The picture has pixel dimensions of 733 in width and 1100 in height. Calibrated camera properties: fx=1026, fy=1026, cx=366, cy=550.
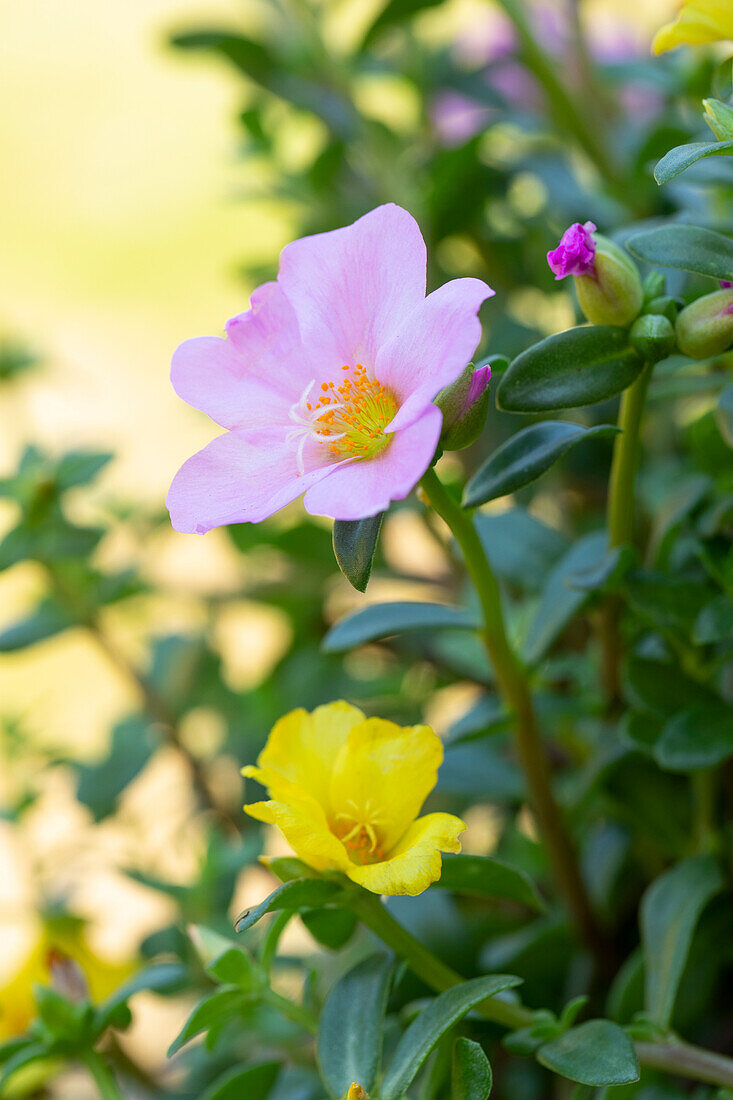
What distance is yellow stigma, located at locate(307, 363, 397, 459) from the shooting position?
31 centimetres

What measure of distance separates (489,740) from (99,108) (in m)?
1.67

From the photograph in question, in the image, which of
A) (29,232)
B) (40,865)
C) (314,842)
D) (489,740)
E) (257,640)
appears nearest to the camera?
(314,842)

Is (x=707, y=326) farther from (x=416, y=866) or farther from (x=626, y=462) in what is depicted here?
(x=416, y=866)

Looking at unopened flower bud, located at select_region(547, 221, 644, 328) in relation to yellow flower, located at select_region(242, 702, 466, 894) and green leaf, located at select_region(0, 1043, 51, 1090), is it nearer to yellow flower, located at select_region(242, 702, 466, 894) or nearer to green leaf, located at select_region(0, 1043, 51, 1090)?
yellow flower, located at select_region(242, 702, 466, 894)

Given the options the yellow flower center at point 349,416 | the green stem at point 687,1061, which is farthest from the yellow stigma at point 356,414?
the green stem at point 687,1061

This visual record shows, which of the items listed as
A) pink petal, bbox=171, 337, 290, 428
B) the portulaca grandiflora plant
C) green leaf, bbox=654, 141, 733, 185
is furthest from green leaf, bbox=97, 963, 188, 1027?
green leaf, bbox=654, 141, 733, 185

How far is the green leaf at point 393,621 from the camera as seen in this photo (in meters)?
0.38

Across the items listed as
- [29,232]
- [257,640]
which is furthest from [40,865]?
[29,232]

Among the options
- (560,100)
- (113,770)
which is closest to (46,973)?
(113,770)

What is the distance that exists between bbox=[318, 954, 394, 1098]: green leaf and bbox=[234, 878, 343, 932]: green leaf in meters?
0.04

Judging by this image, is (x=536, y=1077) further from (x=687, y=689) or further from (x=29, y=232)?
(x=29, y=232)

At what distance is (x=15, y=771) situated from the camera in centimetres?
68

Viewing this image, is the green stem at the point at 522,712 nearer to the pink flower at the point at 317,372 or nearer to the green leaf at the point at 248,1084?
the pink flower at the point at 317,372

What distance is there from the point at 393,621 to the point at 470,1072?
16 centimetres
